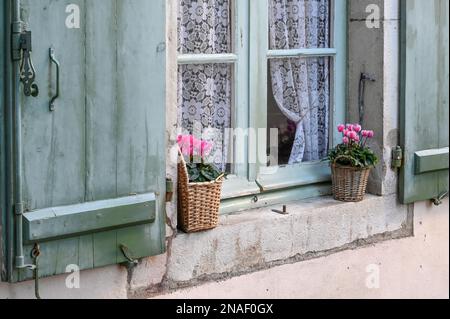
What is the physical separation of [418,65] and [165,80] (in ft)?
5.45

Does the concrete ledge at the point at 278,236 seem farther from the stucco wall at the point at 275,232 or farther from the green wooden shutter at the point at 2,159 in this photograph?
the green wooden shutter at the point at 2,159

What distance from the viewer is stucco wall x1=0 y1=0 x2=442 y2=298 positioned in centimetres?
375

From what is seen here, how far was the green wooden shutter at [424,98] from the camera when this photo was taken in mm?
4680

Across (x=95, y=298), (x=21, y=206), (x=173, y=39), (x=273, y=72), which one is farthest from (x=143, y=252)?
(x=273, y=72)

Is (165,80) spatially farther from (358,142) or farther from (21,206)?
(358,142)

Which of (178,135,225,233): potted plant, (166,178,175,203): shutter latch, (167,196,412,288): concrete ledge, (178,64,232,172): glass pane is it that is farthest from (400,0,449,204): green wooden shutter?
(166,178,175,203): shutter latch

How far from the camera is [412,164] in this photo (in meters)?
4.76

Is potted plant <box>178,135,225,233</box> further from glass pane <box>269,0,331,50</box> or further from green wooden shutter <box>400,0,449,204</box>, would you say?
green wooden shutter <box>400,0,449,204</box>

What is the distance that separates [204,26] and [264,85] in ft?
1.52

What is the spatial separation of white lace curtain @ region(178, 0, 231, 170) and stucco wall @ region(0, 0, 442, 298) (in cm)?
29

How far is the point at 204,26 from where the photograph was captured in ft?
13.6

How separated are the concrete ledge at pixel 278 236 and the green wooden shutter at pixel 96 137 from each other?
0.28 metres

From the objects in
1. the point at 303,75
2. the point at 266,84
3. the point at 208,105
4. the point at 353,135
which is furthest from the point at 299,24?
the point at 208,105

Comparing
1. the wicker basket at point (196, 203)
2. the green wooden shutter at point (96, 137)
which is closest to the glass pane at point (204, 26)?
the green wooden shutter at point (96, 137)
